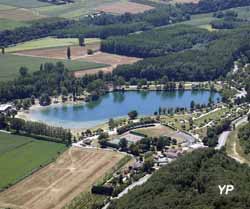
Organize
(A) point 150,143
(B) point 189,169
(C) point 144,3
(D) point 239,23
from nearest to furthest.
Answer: (B) point 189,169, (A) point 150,143, (D) point 239,23, (C) point 144,3

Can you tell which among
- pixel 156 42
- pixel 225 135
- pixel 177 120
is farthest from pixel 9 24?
pixel 225 135

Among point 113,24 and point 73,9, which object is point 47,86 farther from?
point 73,9

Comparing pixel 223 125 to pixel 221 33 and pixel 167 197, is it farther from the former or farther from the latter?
pixel 221 33

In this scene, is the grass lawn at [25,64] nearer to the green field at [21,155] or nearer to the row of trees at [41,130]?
the row of trees at [41,130]

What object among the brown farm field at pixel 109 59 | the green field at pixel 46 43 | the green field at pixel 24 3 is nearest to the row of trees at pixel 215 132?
the brown farm field at pixel 109 59

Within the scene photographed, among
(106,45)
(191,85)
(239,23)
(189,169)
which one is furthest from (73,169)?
(239,23)
